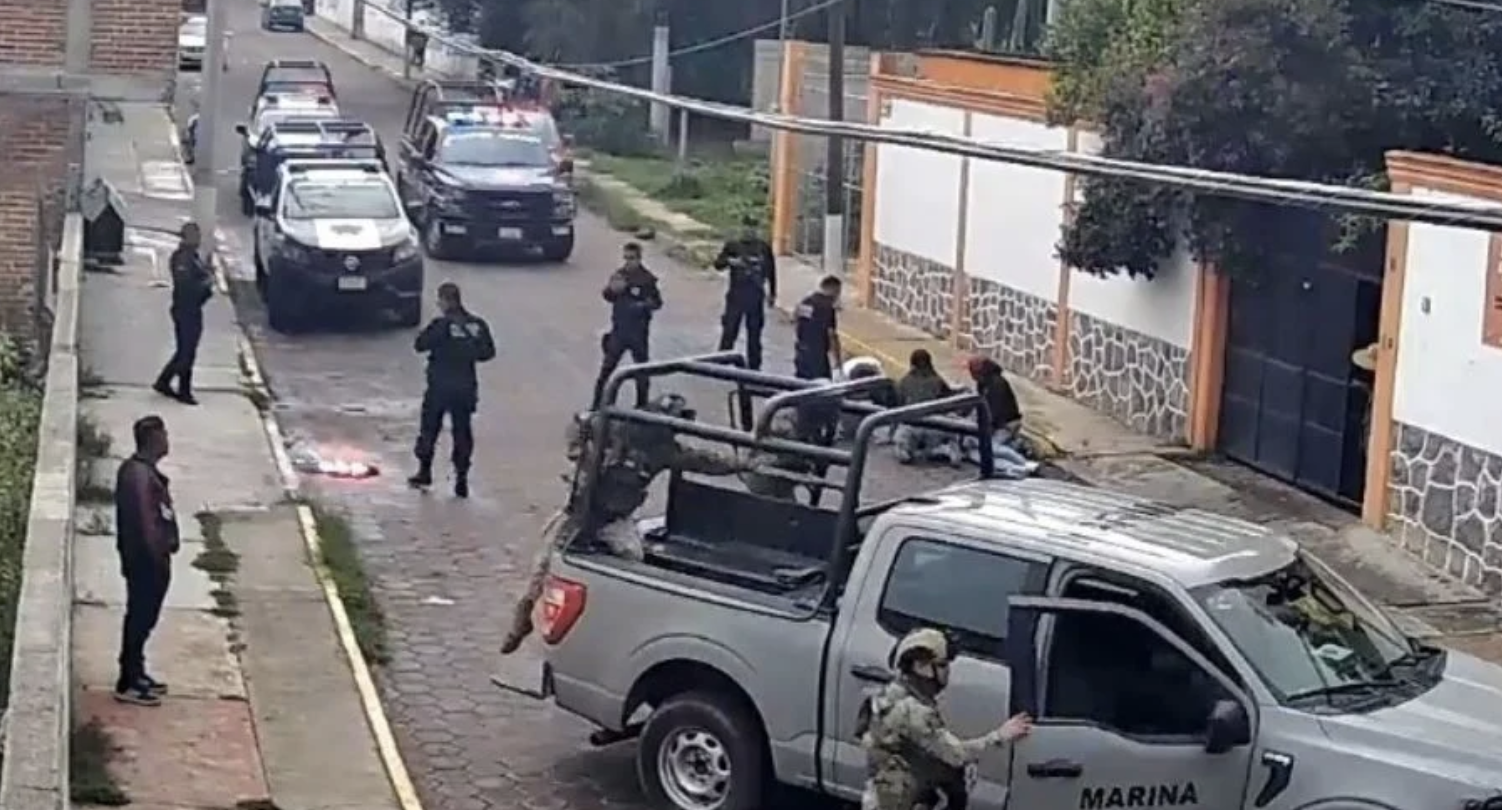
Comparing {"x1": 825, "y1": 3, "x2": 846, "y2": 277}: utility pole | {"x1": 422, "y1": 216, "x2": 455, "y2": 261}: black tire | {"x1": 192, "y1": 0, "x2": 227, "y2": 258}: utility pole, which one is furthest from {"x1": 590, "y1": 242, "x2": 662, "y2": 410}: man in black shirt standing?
{"x1": 422, "y1": 216, "x2": 455, "y2": 261}: black tire

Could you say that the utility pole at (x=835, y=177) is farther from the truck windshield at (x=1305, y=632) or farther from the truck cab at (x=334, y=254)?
the truck windshield at (x=1305, y=632)

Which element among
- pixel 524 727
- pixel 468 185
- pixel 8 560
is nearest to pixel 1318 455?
pixel 524 727

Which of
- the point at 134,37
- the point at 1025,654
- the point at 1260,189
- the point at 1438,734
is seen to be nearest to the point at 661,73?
the point at 134,37

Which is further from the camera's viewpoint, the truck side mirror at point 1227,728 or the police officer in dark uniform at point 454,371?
the police officer in dark uniform at point 454,371

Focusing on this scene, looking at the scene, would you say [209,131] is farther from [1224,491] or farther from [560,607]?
[560,607]

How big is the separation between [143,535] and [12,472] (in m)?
4.51

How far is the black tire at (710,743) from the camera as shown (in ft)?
38.7

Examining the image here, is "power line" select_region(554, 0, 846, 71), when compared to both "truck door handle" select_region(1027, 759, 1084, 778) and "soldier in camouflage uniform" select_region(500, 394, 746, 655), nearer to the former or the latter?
"soldier in camouflage uniform" select_region(500, 394, 746, 655)

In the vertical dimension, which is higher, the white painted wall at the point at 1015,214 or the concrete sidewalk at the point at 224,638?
the white painted wall at the point at 1015,214

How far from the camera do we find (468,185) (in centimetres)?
3528

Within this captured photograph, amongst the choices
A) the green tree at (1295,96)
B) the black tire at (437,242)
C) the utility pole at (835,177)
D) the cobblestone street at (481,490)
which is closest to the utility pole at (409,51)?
the cobblestone street at (481,490)

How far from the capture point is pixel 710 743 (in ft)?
39.2

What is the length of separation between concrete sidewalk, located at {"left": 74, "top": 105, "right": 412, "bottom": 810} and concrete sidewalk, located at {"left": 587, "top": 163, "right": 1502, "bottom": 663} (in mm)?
6843

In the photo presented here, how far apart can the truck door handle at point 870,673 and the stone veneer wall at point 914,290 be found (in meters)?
18.0
